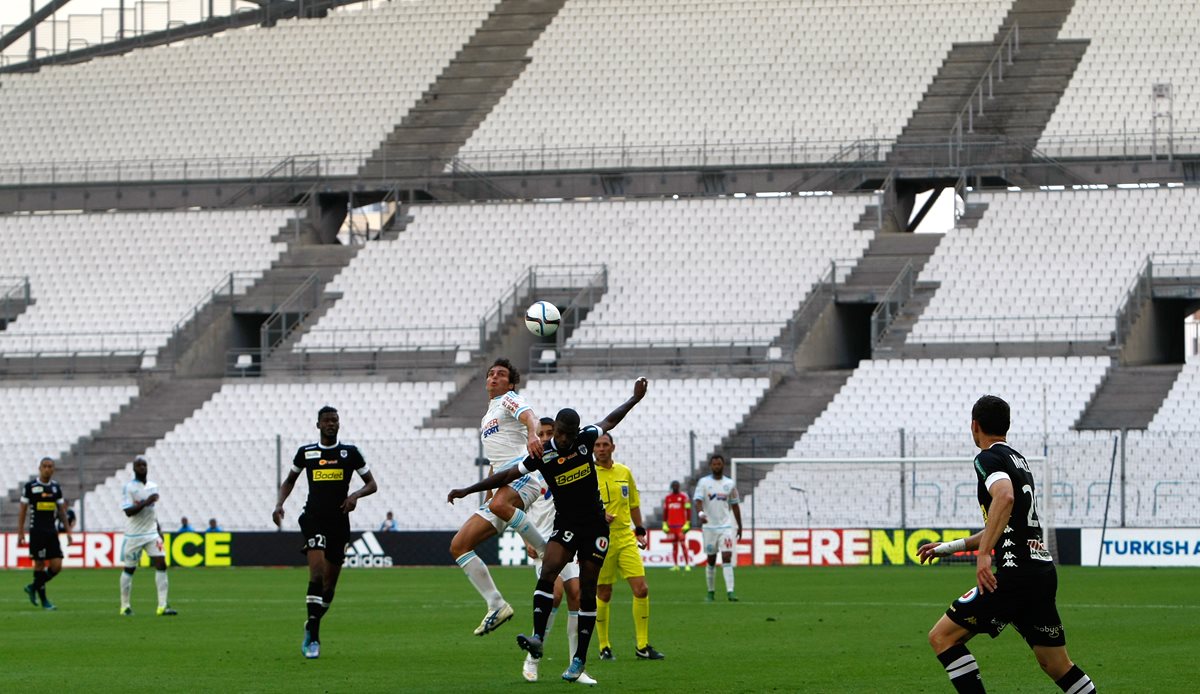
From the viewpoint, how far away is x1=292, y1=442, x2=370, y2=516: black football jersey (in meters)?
17.0

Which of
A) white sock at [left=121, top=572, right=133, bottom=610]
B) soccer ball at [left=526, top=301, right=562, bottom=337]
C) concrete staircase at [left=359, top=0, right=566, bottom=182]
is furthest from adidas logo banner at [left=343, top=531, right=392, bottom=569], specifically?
soccer ball at [left=526, top=301, right=562, bottom=337]

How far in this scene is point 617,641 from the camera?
18.1m

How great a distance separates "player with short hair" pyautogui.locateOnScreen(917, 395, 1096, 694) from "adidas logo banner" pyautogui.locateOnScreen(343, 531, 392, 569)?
28.9 m

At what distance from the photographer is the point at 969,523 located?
117ft

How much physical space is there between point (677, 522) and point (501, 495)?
812 inches

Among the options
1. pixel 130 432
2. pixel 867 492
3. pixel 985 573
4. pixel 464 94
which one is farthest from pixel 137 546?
pixel 464 94

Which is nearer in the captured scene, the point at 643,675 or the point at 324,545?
the point at 643,675

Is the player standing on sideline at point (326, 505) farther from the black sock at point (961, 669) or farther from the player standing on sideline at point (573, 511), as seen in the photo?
the black sock at point (961, 669)

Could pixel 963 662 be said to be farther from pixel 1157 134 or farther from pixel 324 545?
pixel 1157 134

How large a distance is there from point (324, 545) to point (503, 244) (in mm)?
35255

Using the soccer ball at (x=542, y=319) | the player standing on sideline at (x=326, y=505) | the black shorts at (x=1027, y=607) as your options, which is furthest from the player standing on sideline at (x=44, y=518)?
the black shorts at (x=1027, y=607)

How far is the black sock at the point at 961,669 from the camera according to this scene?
10.4 metres

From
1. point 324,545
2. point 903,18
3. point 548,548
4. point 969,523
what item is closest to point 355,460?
point 324,545

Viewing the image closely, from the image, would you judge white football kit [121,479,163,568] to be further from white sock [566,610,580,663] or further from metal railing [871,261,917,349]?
metal railing [871,261,917,349]
